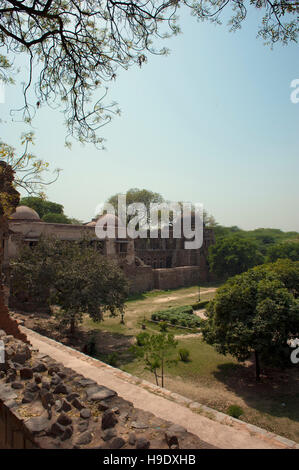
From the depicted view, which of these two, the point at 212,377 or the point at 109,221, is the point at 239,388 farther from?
the point at 109,221

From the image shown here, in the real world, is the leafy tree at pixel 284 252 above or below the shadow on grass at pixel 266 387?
above

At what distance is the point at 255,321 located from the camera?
9898 millimetres

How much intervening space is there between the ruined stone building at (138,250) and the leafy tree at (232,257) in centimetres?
224

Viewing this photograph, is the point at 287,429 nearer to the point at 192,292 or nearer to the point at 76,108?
the point at 76,108

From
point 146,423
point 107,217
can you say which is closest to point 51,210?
point 107,217

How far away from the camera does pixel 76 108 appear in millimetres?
6406

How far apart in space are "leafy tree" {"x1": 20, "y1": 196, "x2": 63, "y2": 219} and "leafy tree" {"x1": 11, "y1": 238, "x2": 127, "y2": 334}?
25551 mm

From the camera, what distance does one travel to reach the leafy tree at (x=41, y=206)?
3931 centimetres

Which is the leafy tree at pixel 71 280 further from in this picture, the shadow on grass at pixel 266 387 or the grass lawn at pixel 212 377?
the shadow on grass at pixel 266 387

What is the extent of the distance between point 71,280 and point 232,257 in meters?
22.8

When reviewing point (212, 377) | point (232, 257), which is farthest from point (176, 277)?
point (212, 377)

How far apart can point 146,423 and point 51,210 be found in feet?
137

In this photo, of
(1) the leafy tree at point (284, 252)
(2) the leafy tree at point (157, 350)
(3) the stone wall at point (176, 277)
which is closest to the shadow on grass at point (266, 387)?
(2) the leafy tree at point (157, 350)

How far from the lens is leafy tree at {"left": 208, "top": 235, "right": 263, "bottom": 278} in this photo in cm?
3350
